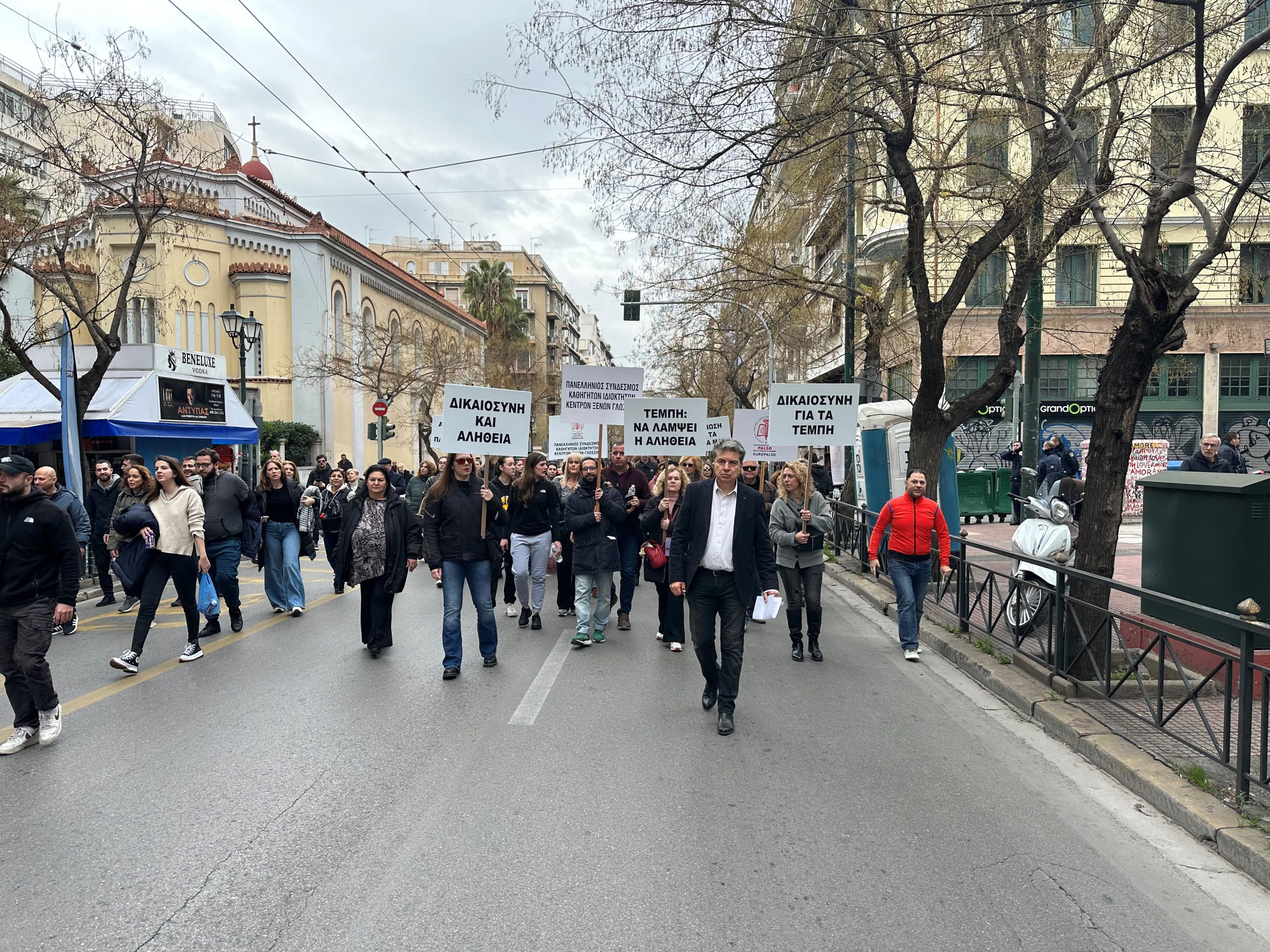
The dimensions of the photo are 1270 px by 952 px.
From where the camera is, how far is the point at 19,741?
558 centimetres

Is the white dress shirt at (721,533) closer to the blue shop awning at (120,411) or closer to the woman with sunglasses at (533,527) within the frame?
the woman with sunglasses at (533,527)

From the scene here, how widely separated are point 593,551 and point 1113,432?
4.51 metres

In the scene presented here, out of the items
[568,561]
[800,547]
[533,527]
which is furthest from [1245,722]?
[568,561]

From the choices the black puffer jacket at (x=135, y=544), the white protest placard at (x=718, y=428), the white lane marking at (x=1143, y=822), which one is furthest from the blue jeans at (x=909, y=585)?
→ the white protest placard at (x=718, y=428)

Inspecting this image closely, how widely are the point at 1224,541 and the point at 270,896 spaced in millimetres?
6664

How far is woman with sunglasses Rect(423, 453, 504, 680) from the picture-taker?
7.74m

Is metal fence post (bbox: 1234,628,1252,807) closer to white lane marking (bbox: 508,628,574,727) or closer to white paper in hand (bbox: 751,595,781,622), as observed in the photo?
white paper in hand (bbox: 751,595,781,622)

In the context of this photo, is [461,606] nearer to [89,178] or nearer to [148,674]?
[148,674]

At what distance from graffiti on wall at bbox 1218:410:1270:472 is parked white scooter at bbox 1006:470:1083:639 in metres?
21.3

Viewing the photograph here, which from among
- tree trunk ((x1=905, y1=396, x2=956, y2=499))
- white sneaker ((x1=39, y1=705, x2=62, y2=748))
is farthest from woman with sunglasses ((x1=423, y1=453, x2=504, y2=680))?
tree trunk ((x1=905, y1=396, x2=956, y2=499))

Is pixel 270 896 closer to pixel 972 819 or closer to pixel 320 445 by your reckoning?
pixel 972 819

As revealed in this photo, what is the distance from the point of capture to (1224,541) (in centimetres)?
693

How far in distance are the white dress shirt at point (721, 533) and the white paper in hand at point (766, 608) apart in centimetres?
31

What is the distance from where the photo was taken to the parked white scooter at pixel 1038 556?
24.8ft
